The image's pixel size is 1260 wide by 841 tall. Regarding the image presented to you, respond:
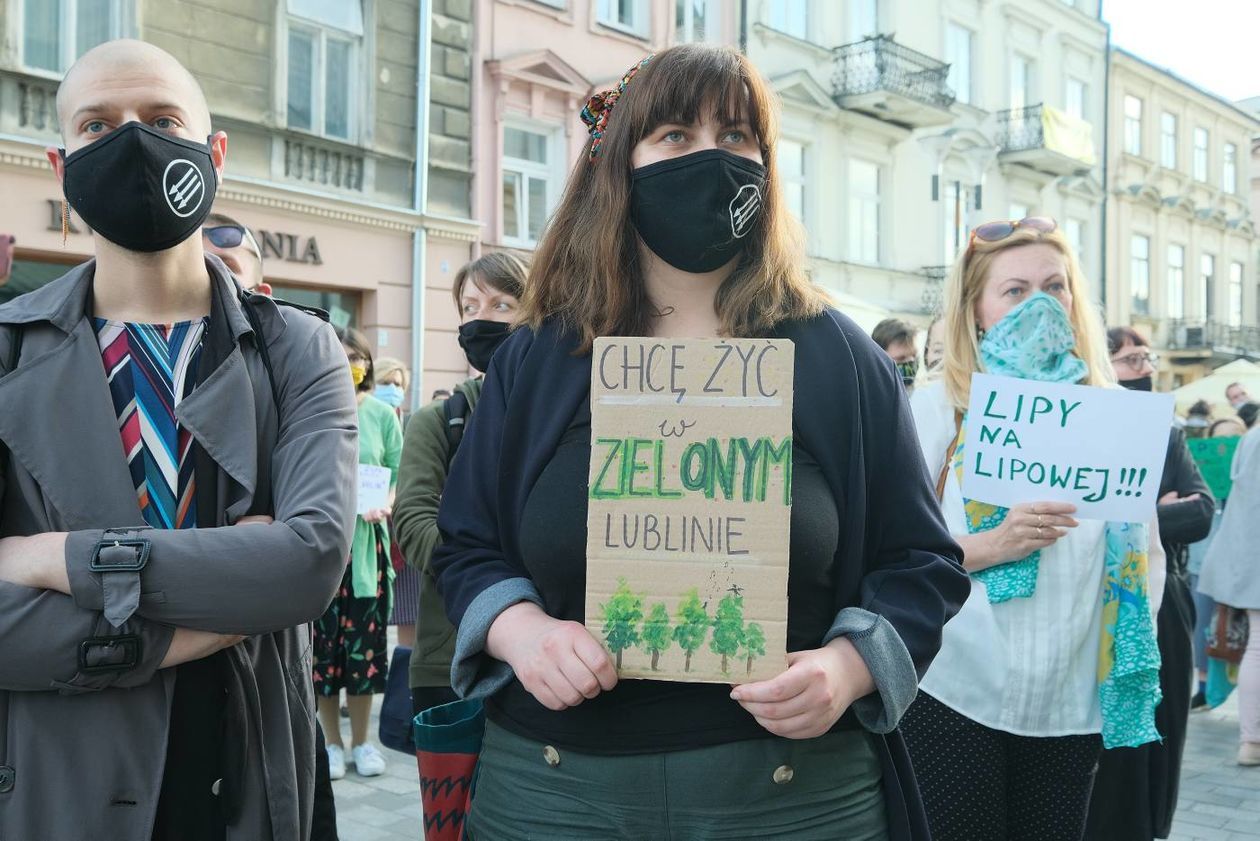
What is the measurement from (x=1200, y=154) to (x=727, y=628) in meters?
36.0

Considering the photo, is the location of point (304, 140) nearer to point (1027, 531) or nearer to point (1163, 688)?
point (1163, 688)

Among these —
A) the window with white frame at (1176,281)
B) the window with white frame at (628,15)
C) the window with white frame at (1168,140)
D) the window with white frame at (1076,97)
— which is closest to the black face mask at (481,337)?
the window with white frame at (628,15)

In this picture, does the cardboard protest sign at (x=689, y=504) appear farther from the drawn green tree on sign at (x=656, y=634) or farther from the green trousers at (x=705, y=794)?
the green trousers at (x=705, y=794)

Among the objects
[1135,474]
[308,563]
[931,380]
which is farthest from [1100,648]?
[308,563]

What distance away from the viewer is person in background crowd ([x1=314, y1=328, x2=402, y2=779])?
555 cm

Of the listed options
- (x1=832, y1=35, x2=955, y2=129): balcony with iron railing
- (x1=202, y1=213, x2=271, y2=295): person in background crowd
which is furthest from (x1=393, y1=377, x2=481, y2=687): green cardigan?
(x1=832, y1=35, x2=955, y2=129): balcony with iron railing

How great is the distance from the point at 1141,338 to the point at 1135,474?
2982mm

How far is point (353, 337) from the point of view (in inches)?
229

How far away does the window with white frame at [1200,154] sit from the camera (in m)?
32.6

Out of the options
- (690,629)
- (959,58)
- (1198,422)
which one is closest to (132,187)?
(690,629)

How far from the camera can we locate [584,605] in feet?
5.86

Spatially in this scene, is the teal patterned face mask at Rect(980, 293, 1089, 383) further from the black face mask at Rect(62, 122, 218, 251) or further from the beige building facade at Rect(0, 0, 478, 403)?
the beige building facade at Rect(0, 0, 478, 403)

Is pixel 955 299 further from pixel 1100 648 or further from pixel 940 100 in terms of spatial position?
pixel 940 100

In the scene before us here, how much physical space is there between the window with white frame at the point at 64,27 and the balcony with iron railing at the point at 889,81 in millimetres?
12346
